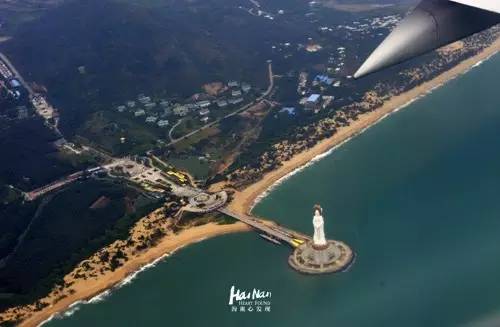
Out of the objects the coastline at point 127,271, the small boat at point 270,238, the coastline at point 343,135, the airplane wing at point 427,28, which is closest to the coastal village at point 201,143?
the coastline at point 127,271

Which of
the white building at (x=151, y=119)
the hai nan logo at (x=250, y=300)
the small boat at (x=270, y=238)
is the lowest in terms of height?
the hai nan logo at (x=250, y=300)

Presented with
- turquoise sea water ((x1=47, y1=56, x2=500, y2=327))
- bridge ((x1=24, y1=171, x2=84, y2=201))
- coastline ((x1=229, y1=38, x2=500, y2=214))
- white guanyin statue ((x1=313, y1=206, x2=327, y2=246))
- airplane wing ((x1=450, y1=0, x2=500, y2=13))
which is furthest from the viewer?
bridge ((x1=24, y1=171, x2=84, y2=201))

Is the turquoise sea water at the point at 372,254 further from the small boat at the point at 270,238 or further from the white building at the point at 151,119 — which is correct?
the white building at the point at 151,119

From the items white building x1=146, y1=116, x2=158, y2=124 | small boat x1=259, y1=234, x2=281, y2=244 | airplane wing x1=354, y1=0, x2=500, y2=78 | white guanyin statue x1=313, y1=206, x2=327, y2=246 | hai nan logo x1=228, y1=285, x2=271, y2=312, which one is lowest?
hai nan logo x1=228, y1=285, x2=271, y2=312

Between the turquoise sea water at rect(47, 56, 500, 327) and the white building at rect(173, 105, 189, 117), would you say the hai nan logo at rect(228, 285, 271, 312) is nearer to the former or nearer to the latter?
the turquoise sea water at rect(47, 56, 500, 327)

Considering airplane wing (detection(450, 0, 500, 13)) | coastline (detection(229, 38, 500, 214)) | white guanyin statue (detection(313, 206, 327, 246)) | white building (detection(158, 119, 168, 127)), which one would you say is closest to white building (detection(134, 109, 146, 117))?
white building (detection(158, 119, 168, 127))

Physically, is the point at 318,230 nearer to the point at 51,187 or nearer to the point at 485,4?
the point at 485,4

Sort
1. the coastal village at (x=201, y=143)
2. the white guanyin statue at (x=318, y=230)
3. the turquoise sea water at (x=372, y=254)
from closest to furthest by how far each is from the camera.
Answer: the turquoise sea water at (x=372, y=254), the white guanyin statue at (x=318, y=230), the coastal village at (x=201, y=143)
